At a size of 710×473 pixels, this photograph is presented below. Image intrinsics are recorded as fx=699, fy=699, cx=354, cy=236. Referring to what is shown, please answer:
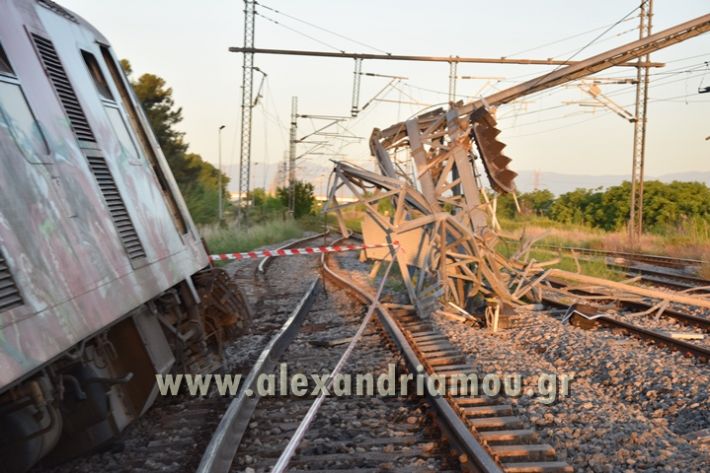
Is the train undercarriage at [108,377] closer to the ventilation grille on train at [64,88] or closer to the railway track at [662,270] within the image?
the ventilation grille on train at [64,88]

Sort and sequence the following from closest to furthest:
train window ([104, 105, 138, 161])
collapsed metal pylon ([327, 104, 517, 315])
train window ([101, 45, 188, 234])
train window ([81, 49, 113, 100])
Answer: train window ([104, 105, 138, 161]) < train window ([81, 49, 113, 100]) < train window ([101, 45, 188, 234]) < collapsed metal pylon ([327, 104, 517, 315])

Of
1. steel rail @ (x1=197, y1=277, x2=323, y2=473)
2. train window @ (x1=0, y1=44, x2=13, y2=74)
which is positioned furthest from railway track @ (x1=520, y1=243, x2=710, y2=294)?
train window @ (x1=0, y1=44, x2=13, y2=74)

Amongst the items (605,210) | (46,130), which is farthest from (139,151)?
(605,210)

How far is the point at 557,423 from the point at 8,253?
13.4 feet

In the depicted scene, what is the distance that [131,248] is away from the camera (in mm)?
5363

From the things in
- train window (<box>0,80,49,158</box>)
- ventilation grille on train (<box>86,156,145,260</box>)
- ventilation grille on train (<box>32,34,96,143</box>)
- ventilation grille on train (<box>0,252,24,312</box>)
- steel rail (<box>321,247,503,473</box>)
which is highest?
ventilation grille on train (<box>32,34,96,143</box>)

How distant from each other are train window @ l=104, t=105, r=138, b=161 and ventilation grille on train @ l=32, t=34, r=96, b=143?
72 centimetres

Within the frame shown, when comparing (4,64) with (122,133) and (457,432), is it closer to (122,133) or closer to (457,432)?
(122,133)

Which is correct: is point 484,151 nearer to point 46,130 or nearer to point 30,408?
point 46,130

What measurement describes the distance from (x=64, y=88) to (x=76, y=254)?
172 centimetres

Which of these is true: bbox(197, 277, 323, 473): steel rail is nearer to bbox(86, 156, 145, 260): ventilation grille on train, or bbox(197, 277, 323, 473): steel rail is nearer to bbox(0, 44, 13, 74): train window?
bbox(86, 156, 145, 260): ventilation grille on train

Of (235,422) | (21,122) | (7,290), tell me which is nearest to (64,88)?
(21,122)

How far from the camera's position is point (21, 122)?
4262 mm

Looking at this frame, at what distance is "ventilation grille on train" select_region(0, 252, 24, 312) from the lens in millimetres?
3453
